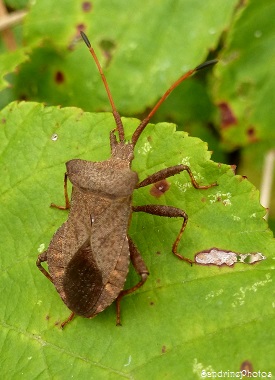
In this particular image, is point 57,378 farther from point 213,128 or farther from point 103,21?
point 213,128

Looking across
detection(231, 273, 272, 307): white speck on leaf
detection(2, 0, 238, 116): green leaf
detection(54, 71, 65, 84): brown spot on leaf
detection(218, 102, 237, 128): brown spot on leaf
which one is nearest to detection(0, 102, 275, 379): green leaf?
detection(231, 273, 272, 307): white speck on leaf

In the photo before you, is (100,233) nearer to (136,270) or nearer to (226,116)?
(136,270)

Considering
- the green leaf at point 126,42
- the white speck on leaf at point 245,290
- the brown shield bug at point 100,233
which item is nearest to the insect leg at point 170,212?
the brown shield bug at point 100,233

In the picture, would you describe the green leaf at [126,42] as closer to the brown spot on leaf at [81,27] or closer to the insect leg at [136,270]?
the brown spot on leaf at [81,27]

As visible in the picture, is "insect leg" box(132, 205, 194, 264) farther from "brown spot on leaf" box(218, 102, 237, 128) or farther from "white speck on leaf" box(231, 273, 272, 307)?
"brown spot on leaf" box(218, 102, 237, 128)

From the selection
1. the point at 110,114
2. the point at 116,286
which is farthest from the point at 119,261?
the point at 110,114

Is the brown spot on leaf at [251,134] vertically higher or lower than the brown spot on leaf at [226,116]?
lower

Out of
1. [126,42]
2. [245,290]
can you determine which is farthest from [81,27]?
[245,290]
